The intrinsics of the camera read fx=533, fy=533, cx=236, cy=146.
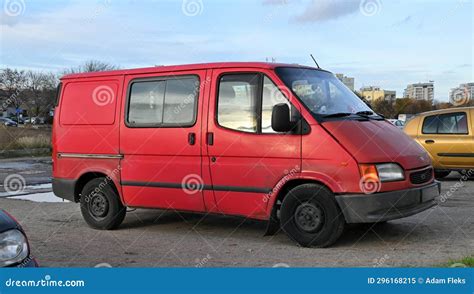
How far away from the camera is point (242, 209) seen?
6.46m

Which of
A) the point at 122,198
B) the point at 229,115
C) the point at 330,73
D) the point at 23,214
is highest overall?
the point at 330,73

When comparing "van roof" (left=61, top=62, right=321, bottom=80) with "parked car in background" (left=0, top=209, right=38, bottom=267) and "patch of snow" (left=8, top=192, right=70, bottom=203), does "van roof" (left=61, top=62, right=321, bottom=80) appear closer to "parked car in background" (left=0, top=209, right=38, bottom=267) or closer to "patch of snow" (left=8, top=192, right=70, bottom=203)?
"patch of snow" (left=8, top=192, right=70, bottom=203)

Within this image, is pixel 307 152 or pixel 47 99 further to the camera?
pixel 47 99

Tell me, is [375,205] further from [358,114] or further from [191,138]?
[191,138]

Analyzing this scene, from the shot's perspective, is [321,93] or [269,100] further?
[321,93]

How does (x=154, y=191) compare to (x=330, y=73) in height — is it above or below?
below

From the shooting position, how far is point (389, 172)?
5.95m

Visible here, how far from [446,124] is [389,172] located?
7.49m

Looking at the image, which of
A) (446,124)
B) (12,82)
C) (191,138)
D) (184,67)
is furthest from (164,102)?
(12,82)

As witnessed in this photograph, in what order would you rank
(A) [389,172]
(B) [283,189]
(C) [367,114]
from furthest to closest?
(C) [367,114]
(B) [283,189]
(A) [389,172]

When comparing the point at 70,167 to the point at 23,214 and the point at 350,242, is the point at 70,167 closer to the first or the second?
the point at 23,214

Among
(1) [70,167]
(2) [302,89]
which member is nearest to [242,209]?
(2) [302,89]

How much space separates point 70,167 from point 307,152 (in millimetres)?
3714

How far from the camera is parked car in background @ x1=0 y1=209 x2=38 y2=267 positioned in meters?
3.63
